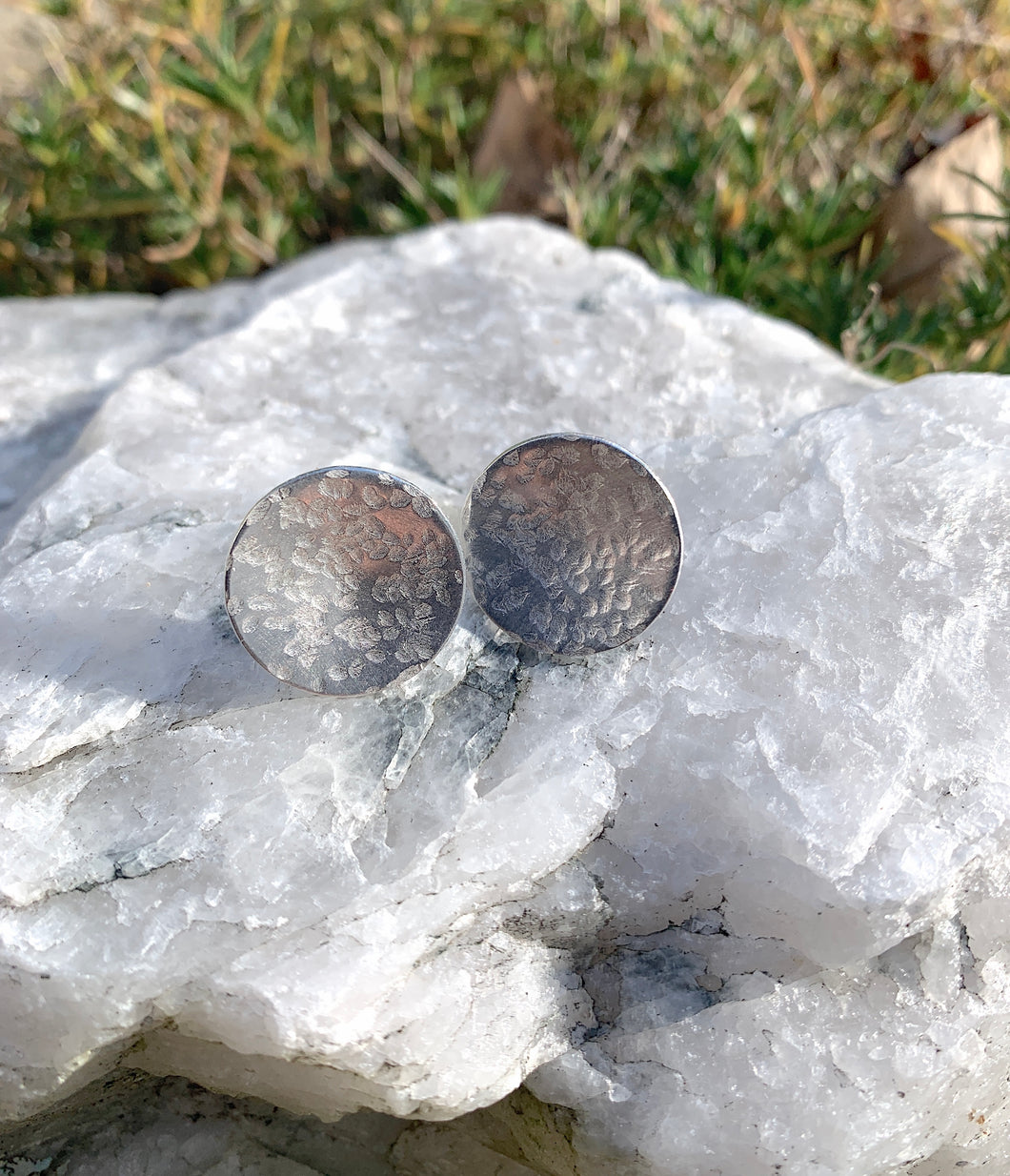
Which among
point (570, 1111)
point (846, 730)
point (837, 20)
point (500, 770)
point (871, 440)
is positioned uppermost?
point (837, 20)

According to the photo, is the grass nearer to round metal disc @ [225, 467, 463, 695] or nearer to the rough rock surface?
the rough rock surface

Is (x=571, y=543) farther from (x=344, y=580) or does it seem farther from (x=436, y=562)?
(x=344, y=580)

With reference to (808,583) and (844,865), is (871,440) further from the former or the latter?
(844,865)

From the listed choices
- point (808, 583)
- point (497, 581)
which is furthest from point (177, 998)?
point (808, 583)

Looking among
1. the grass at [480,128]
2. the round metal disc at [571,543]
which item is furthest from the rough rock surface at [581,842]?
the grass at [480,128]

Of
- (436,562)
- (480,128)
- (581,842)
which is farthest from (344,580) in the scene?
(480,128)

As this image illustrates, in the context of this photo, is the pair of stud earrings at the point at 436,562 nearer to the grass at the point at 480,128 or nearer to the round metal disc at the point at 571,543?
the round metal disc at the point at 571,543

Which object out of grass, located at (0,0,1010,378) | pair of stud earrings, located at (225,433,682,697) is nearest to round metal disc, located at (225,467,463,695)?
pair of stud earrings, located at (225,433,682,697)
